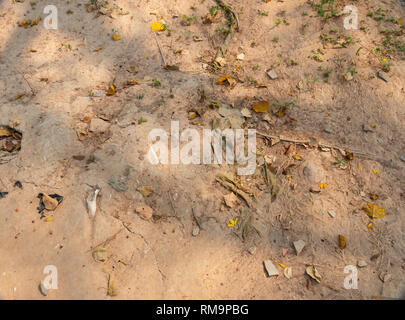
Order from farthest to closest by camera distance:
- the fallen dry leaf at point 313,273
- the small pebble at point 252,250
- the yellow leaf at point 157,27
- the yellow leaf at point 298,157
→ 1. the yellow leaf at point 157,27
2. the yellow leaf at point 298,157
3. the small pebble at point 252,250
4. the fallen dry leaf at point 313,273

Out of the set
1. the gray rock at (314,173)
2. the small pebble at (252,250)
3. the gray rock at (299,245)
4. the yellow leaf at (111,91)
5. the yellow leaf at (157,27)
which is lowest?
the small pebble at (252,250)

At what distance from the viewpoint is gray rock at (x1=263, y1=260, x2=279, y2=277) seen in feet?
8.27

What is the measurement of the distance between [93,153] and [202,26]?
117 inches

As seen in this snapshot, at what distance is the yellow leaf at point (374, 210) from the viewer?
2855 mm

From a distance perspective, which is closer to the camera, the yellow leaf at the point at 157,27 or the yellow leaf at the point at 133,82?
the yellow leaf at the point at 133,82

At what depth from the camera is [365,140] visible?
3.39 m

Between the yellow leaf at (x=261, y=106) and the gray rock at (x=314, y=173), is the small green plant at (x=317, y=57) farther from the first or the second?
the gray rock at (x=314, y=173)

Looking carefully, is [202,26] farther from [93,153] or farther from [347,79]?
[93,153]

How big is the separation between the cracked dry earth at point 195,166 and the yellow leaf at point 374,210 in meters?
0.06

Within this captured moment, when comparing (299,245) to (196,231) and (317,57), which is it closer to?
(196,231)

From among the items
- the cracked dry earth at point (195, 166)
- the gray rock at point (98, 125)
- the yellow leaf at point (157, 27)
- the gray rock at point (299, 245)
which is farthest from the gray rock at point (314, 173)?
the yellow leaf at point (157, 27)

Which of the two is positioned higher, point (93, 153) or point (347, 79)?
point (347, 79)
